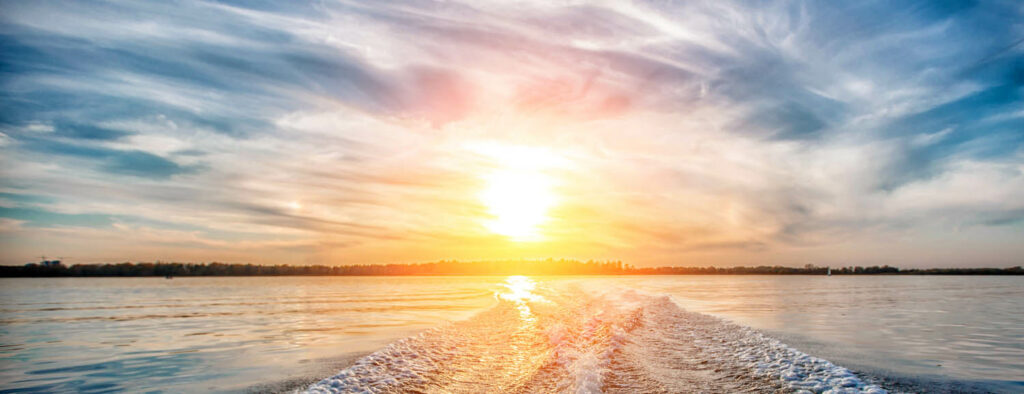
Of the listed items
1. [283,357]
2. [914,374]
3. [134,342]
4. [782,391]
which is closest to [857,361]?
[914,374]

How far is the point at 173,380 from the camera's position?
11898mm

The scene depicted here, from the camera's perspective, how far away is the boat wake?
33.6 feet

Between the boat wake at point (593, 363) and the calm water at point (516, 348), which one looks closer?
the boat wake at point (593, 363)

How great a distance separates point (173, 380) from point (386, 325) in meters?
10.8

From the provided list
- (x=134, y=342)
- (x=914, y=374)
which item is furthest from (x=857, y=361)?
(x=134, y=342)

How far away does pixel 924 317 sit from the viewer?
24406 millimetres

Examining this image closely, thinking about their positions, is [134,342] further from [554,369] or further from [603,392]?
[603,392]

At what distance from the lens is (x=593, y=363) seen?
40.3 feet

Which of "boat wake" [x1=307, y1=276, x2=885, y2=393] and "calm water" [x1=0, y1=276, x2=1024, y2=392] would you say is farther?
"calm water" [x1=0, y1=276, x2=1024, y2=392]

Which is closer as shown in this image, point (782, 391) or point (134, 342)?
point (782, 391)

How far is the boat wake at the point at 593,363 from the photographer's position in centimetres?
1023

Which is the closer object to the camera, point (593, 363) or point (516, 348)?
point (593, 363)

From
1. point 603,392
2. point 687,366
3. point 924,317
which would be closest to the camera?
point 603,392

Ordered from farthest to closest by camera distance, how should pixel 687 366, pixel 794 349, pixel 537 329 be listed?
1. pixel 537 329
2. pixel 794 349
3. pixel 687 366
